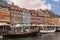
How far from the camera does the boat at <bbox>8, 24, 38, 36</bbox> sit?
8.54 m

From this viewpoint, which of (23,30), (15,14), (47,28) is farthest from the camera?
(47,28)

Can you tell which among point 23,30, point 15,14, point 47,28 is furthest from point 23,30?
point 47,28

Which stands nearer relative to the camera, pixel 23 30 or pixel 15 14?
pixel 15 14

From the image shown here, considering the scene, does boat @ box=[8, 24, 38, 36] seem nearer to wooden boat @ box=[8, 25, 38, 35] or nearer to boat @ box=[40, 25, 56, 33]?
wooden boat @ box=[8, 25, 38, 35]

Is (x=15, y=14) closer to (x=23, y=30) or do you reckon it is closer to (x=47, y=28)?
(x=23, y=30)

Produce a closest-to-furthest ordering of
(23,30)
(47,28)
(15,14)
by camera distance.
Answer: (15,14) → (23,30) → (47,28)

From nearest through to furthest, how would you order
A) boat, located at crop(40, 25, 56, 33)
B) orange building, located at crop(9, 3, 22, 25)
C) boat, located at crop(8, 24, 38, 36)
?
1. orange building, located at crop(9, 3, 22, 25)
2. boat, located at crop(8, 24, 38, 36)
3. boat, located at crop(40, 25, 56, 33)

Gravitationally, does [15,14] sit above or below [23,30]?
above

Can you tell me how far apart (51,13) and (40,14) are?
52 centimetres

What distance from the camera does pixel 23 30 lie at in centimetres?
893

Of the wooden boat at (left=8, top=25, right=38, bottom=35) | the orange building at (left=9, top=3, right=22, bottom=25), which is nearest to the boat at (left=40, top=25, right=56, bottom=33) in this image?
the wooden boat at (left=8, top=25, right=38, bottom=35)

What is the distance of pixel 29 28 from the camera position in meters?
8.94

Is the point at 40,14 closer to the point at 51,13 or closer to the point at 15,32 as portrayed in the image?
the point at 51,13

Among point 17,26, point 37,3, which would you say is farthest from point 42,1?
point 17,26
